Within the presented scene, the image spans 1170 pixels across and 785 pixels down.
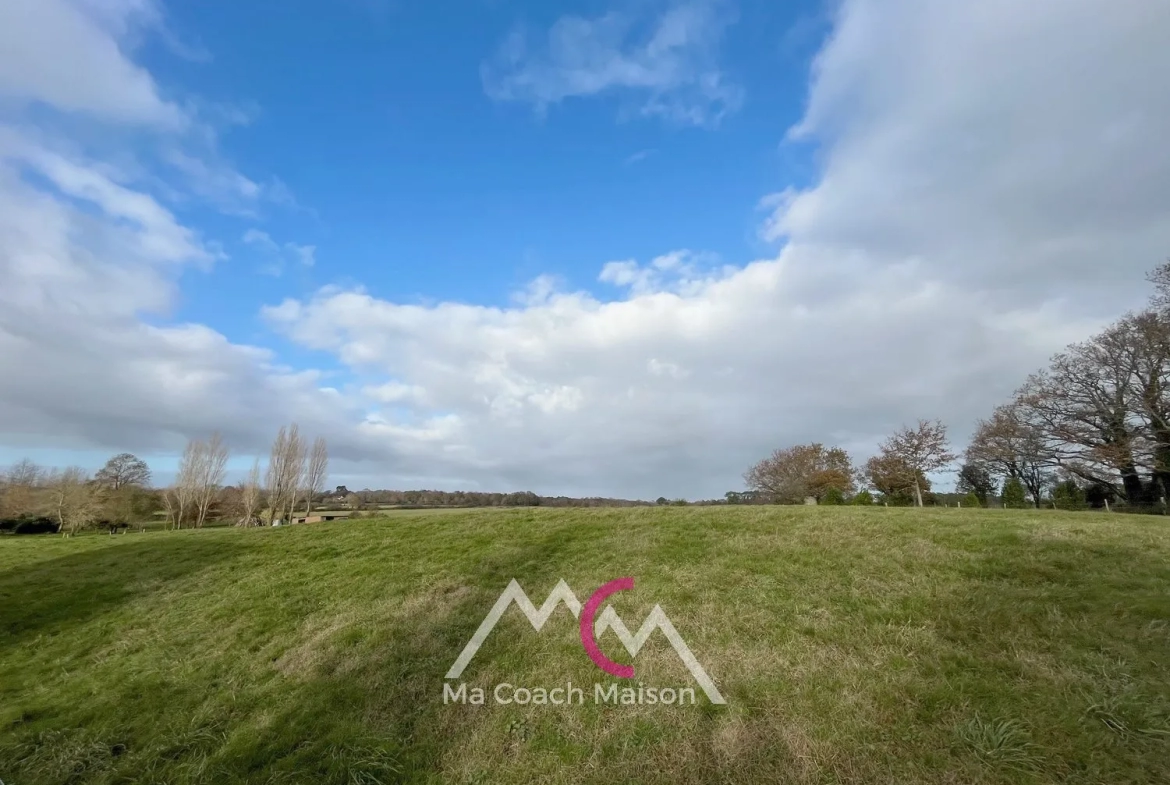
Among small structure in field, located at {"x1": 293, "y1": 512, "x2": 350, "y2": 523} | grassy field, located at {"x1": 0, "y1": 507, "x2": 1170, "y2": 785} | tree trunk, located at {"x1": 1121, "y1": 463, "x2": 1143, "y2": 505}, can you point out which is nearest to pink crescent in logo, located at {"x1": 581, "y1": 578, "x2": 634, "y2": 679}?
grassy field, located at {"x1": 0, "y1": 507, "x2": 1170, "y2": 785}

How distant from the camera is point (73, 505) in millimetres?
41375

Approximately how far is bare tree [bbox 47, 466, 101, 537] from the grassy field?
38664mm

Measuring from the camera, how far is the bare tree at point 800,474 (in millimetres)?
53091

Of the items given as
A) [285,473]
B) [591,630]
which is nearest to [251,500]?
[285,473]

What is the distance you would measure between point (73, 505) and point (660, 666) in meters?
55.4

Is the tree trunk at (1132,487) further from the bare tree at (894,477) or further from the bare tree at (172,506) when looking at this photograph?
the bare tree at (172,506)

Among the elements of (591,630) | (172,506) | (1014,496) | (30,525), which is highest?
(1014,496)

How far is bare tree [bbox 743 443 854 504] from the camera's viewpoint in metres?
53.1

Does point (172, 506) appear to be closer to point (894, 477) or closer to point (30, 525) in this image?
point (30, 525)

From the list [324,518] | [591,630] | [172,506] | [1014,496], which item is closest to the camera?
[591,630]

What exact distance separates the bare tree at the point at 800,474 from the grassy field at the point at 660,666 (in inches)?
1711

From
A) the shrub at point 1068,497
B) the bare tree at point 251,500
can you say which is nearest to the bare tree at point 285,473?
the bare tree at point 251,500

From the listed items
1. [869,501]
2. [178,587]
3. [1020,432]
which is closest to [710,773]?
[178,587]

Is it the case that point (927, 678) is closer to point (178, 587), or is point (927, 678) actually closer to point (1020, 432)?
point (178, 587)
